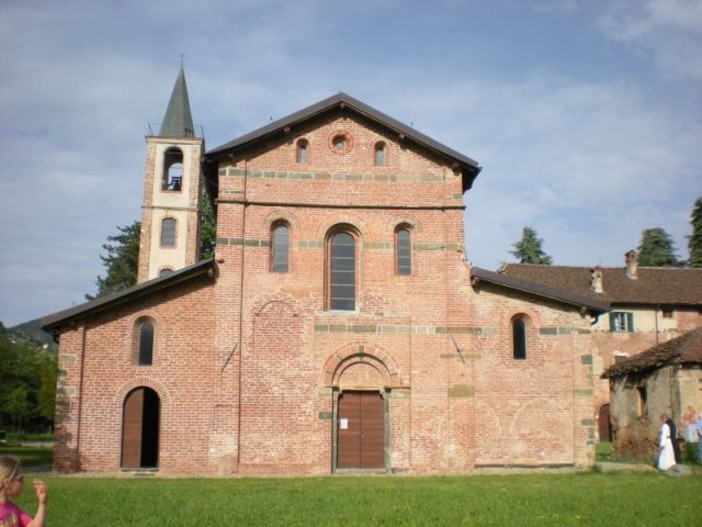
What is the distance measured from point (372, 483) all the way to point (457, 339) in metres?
5.79

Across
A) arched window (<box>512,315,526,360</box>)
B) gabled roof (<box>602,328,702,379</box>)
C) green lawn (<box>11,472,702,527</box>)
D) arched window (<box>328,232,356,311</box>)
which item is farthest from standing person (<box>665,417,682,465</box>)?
arched window (<box>328,232,356,311</box>)

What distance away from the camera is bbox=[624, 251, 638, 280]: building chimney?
155ft

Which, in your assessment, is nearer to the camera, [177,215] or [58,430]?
[58,430]

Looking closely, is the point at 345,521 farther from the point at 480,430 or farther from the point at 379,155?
the point at 379,155

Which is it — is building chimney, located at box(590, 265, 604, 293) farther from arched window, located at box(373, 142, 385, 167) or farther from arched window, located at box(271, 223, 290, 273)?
arched window, located at box(271, 223, 290, 273)

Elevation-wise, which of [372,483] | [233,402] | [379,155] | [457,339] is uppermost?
[379,155]

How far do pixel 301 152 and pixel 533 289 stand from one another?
793cm

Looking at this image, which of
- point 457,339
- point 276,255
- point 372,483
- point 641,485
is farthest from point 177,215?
point 641,485

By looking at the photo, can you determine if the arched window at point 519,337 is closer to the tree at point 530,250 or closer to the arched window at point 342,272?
the arched window at point 342,272

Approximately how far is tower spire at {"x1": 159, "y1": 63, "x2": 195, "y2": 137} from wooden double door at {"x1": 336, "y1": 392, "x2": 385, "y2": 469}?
104 feet

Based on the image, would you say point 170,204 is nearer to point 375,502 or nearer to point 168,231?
point 168,231

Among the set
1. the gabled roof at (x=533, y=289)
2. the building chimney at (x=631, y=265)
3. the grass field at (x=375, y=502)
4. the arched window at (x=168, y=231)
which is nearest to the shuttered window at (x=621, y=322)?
the building chimney at (x=631, y=265)

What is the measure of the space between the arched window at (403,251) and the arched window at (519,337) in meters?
3.44

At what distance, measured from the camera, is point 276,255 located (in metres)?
21.4
